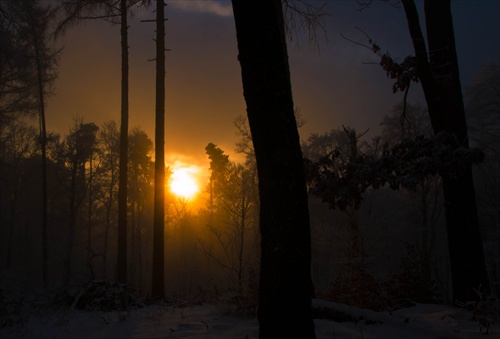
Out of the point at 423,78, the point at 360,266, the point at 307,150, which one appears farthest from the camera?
the point at 307,150

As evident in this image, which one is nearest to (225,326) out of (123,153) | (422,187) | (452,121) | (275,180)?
(275,180)

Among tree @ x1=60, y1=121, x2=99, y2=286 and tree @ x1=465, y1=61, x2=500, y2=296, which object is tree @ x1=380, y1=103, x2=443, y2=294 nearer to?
tree @ x1=465, y1=61, x2=500, y2=296

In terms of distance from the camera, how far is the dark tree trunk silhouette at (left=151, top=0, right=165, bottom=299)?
36.7 ft

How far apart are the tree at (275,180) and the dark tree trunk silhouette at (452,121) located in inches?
167

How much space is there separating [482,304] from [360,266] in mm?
3266

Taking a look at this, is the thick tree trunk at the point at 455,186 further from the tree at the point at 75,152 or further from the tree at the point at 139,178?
the tree at the point at 139,178

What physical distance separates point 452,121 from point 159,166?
311 inches

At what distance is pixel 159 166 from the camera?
11539 millimetres

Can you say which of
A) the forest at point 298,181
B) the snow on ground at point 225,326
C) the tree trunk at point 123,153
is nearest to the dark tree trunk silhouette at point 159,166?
the forest at point 298,181

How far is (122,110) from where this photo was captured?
13.6 meters

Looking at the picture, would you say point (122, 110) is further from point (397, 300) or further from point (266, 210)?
point (266, 210)

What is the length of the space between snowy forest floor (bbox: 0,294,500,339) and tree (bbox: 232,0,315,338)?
151 centimetres

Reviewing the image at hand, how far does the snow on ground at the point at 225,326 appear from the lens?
4.61 metres

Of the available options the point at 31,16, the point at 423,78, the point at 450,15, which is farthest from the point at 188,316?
the point at 31,16
